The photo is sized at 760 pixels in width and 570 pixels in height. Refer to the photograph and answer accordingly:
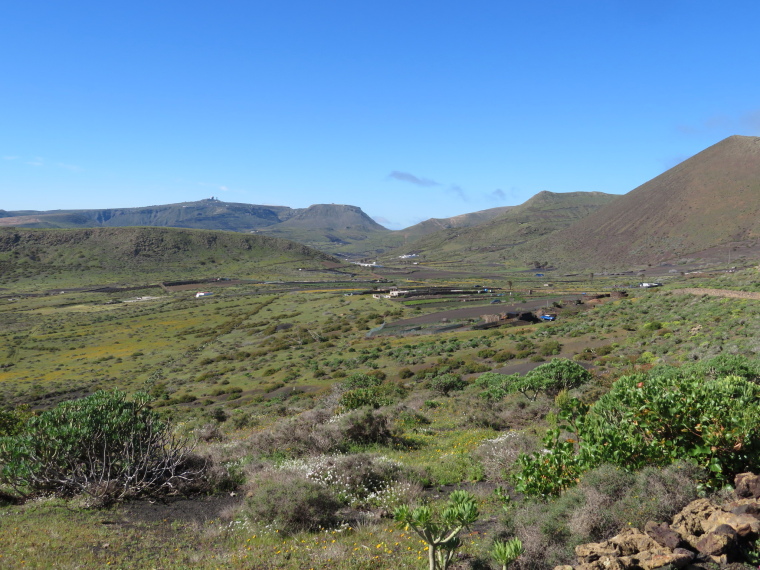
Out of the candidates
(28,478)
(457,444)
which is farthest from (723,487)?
(28,478)

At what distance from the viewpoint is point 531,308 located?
75.6 meters

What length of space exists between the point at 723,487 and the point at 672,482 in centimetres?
66

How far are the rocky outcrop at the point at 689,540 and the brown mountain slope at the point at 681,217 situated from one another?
160501 mm

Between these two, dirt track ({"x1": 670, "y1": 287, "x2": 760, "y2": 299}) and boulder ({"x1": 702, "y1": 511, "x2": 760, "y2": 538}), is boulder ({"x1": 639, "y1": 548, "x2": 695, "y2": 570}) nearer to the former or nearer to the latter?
boulder ({"x1": 702, "y1": 511, "x2": 760, "y2": 538})

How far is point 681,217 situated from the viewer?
531 feet

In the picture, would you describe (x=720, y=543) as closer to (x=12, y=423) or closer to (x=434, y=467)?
(x=434, y=467)

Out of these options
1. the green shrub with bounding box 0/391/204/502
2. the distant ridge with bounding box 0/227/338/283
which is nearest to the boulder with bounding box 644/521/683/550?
the green shrub with bounding box 0/391/204/502

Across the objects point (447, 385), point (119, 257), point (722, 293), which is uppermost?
point (119, 257)

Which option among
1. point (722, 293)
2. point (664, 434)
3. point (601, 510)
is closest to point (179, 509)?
point (601, 510)

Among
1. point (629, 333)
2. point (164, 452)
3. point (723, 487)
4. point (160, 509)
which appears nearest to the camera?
point (723, 487)

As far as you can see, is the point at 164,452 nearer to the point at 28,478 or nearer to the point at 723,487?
the point at 28,478

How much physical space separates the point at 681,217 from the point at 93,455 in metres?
190

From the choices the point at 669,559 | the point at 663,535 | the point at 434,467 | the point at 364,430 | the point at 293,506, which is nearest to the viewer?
the point at 669,559

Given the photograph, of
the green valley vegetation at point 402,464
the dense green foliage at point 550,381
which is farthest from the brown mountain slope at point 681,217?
the dense green foliage at point 550,381
